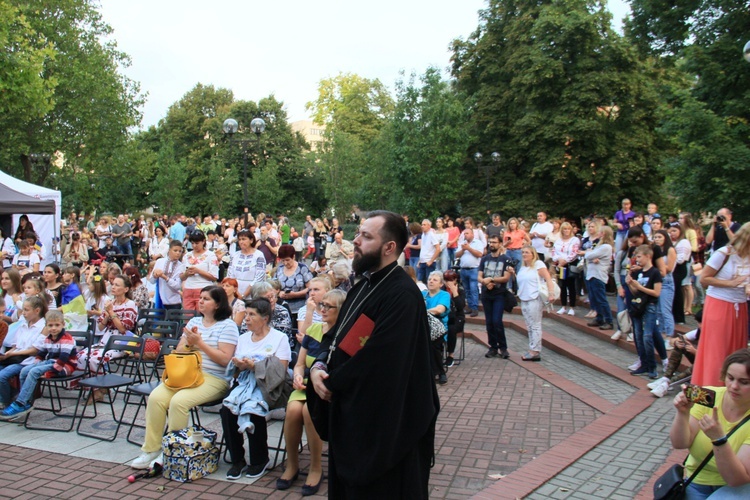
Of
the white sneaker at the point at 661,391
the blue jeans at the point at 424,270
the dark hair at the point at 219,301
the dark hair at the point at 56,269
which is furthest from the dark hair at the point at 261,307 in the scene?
the blue jeans at the point at 424,270

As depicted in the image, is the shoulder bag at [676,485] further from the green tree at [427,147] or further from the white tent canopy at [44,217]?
the green tree at [427,147]

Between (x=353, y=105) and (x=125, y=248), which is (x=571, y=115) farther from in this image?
(x=353, y=105)

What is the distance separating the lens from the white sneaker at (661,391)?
22.5 ft

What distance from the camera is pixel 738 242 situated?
213 inches

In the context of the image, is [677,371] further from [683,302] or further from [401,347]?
[401,347]

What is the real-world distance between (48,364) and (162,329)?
1.24 meters

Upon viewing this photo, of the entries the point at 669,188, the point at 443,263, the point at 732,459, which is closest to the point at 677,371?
the point at 732,459

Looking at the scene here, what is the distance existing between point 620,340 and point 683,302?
1.55 meters

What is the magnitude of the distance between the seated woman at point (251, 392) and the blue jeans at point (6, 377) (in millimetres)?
2797

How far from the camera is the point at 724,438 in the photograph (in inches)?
116

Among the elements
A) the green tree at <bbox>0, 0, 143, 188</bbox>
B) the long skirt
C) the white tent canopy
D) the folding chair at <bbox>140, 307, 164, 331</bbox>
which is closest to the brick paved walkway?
the long skirt

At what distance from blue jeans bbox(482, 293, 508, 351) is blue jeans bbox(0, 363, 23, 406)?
20.0 ft

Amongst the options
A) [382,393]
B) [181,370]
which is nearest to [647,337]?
[181,370]

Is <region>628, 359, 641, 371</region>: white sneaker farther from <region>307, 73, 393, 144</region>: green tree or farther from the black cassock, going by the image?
<region>307, 73, 393, 144</region>: green tree
